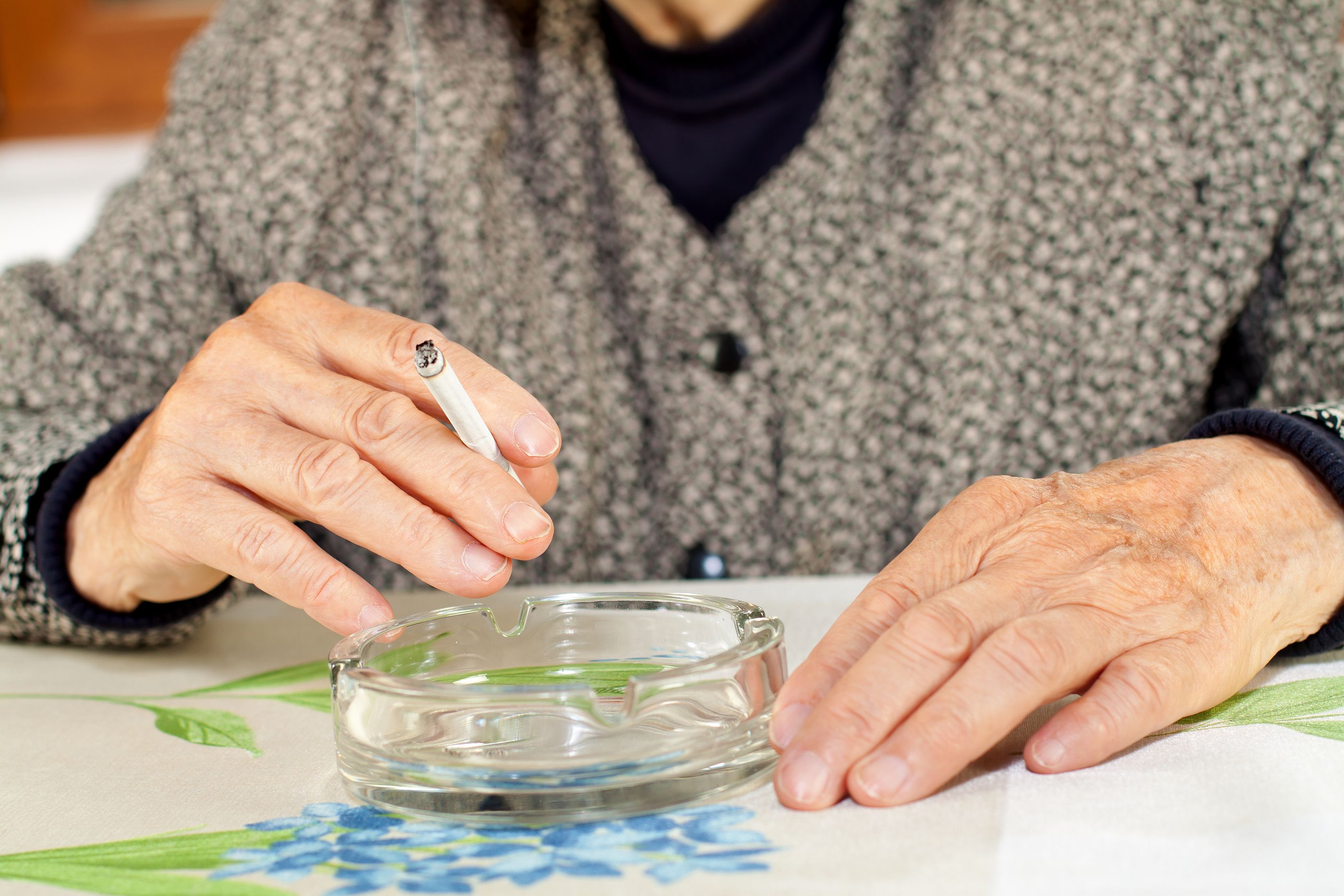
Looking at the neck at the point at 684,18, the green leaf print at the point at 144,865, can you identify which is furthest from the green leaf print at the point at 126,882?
the neck at the point at 684,18

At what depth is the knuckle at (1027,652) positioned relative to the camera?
45 cm

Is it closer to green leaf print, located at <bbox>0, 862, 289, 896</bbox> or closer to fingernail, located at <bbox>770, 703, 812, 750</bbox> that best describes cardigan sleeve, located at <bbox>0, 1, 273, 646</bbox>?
green leaf print, located at <bbox>0, 862, 289, 896</bbox>

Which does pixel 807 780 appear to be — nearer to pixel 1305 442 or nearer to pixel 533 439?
pixel 533 439

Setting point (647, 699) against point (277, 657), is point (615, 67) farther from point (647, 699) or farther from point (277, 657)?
point (647, 699)

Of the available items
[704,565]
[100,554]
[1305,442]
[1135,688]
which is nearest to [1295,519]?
[1305,442]

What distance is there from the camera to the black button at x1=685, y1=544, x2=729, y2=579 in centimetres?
104

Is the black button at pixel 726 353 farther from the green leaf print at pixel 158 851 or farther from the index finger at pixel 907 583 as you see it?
the green leaf print at pixel 158 851

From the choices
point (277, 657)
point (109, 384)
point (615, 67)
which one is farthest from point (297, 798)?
point (615, 67)

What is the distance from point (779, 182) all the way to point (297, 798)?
75cm

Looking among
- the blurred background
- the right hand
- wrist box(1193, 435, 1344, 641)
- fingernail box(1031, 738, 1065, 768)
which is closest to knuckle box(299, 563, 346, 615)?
the right hand

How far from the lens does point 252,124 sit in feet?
3.28

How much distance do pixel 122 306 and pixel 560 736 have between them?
0.70m

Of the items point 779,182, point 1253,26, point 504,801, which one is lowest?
point 504,801

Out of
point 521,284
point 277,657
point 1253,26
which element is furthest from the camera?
point 521,284
